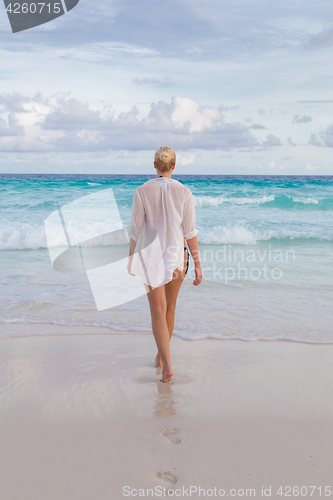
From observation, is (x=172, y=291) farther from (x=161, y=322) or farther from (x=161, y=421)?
(x=161, y=421)

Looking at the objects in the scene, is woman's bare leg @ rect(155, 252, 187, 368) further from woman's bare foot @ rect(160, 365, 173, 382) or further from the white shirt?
woman's bare foot @ rect(160, 365, 173, 382)

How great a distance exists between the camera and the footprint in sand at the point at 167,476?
2037 mm

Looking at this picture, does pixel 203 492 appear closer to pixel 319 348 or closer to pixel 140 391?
pixel 140 391

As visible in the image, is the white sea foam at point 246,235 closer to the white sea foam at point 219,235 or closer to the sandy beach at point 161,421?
the white sea foam at point 219,235

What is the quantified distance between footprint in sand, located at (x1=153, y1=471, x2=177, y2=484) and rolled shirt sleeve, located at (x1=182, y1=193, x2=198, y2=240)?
160 centimetres

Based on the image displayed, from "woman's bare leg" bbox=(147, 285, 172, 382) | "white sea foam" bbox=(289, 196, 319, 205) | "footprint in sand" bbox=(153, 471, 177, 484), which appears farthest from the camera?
"white sea foam" bbox=(289, 196, 319, 205)

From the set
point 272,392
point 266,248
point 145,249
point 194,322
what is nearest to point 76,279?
point 194,322

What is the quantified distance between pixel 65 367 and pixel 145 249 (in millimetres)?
1303

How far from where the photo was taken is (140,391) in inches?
118

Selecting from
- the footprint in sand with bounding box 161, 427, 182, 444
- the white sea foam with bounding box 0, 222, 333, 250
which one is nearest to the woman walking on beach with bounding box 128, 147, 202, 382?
the footprint in sand with bounding box 161, 427, 182, 444

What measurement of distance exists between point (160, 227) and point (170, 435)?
1.42 m

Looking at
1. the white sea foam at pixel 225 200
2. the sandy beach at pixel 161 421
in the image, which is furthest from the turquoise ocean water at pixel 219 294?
the white sea foam at pixel 225 200

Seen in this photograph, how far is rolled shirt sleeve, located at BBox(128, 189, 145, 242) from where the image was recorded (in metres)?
2.96

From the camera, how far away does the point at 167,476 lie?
6.77 ft
